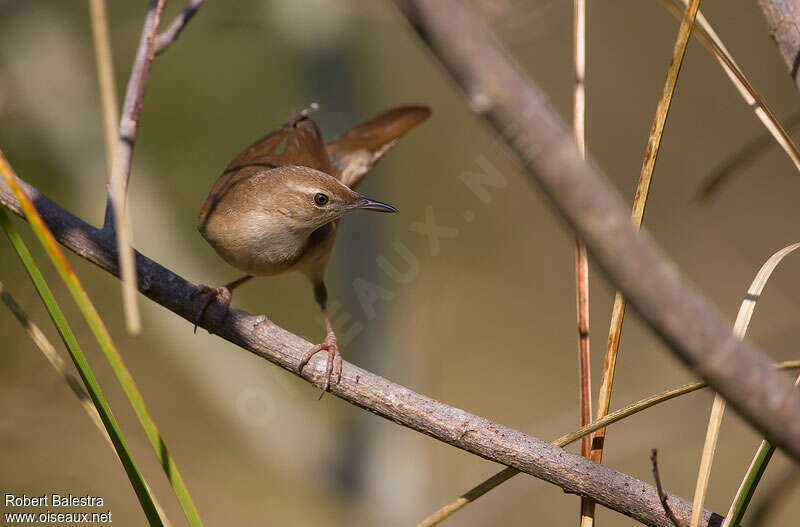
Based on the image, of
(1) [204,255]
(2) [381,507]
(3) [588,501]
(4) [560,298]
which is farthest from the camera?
(4) [560,298]

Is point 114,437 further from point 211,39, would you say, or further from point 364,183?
point 211,39

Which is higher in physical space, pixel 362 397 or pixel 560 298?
pixel 560 298

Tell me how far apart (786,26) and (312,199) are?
1.50 m

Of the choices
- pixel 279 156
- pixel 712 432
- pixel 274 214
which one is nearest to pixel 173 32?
pixel 274 214

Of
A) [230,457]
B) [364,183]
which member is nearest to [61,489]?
[230,457]

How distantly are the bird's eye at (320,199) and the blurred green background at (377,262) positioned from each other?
1.15 m

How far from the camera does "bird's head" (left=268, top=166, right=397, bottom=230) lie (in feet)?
7.60

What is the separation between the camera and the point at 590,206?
1.86 feet

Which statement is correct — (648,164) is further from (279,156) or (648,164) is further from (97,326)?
(279,156)

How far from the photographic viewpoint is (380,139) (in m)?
2.96

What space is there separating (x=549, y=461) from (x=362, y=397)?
1.32 feet

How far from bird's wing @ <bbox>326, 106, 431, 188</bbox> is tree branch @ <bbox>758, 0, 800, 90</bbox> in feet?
5.89

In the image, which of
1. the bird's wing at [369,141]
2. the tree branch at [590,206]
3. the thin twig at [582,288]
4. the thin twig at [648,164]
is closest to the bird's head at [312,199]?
the bird's wing at [369,141]

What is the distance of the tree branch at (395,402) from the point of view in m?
1.21
